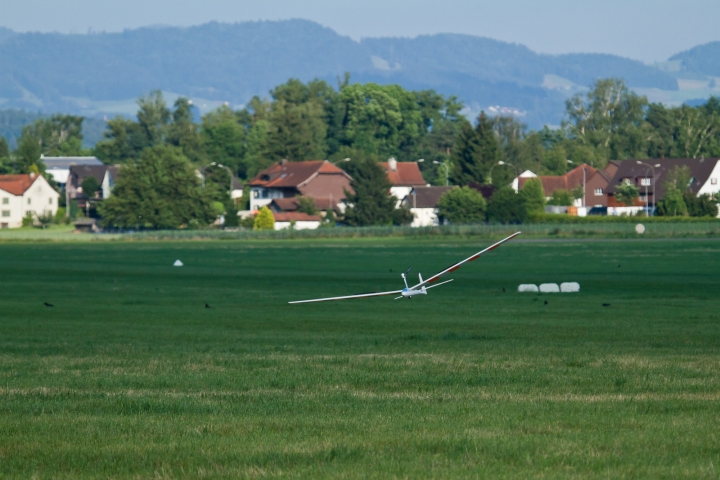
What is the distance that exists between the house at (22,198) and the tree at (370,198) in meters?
65.8

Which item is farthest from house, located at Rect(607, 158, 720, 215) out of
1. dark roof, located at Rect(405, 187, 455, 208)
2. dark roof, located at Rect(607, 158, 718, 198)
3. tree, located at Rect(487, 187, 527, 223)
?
tree, located at Rect(487, 187, 527, 223)

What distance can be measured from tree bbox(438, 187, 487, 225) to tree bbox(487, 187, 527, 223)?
3.62m

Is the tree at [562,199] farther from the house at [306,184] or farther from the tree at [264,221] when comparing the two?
the tree at [264,221]

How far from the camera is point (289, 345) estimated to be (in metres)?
24.8

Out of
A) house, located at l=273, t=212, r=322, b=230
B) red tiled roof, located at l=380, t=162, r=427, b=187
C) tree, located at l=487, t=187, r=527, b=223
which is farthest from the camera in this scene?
red tiled roof, located at l=380, t=162, r=427, b=187

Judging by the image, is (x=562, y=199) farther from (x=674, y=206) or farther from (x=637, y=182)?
(x=674, y=206)

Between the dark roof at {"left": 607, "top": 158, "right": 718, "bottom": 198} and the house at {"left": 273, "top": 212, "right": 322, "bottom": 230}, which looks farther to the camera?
the dark roof at {"left": 607, "top": 158, "right": 718, "bottom": 198}

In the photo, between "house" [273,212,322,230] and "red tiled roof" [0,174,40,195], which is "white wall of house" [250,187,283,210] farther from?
"red tiled roof" [0,174,40,195]

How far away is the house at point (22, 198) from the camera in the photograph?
632 feet

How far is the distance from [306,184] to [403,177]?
2591 centimetres

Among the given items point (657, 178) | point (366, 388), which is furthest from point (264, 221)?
point (366, 388)

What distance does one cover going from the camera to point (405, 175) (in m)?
192

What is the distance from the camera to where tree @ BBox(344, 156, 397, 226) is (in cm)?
15000

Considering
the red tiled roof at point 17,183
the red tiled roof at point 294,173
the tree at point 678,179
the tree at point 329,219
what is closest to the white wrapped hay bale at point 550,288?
the tree at point 329,219
